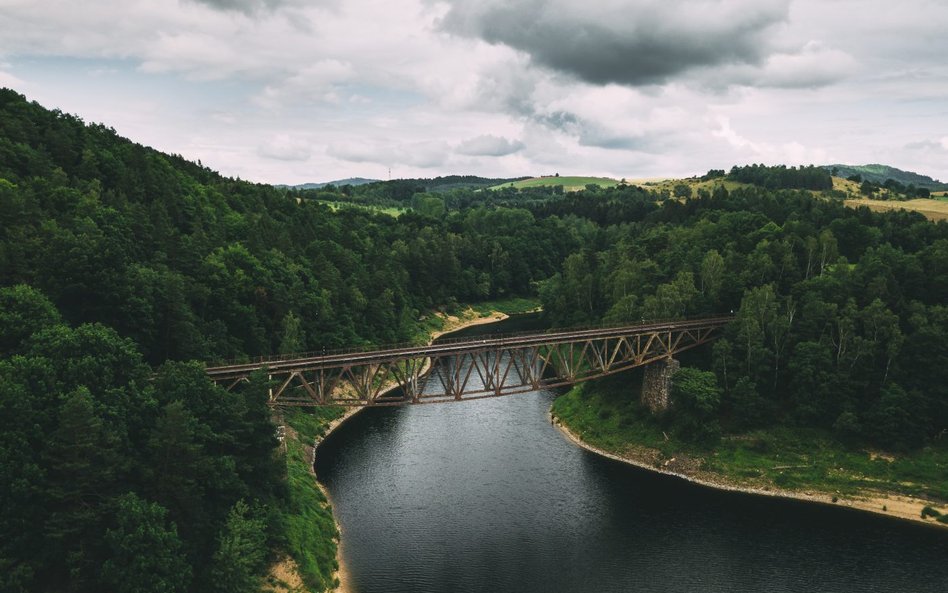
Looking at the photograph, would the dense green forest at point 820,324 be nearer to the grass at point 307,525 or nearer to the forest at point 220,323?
the forest at point 220,323

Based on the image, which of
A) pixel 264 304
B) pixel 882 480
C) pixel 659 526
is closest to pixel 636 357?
pixel 659 526

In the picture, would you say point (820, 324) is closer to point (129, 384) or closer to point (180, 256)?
point (129, 384)

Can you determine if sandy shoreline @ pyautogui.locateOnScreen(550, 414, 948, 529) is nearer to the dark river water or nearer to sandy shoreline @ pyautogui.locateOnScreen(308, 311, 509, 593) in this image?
the dark river water

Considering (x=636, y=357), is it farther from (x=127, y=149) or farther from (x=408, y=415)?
(x=127, y=149)

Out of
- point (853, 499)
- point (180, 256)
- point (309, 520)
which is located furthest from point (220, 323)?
point (853, 499)

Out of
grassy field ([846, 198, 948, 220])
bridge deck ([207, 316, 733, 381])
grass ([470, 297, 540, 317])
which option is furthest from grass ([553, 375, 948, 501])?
grass ([470, 297, 540, 317])
